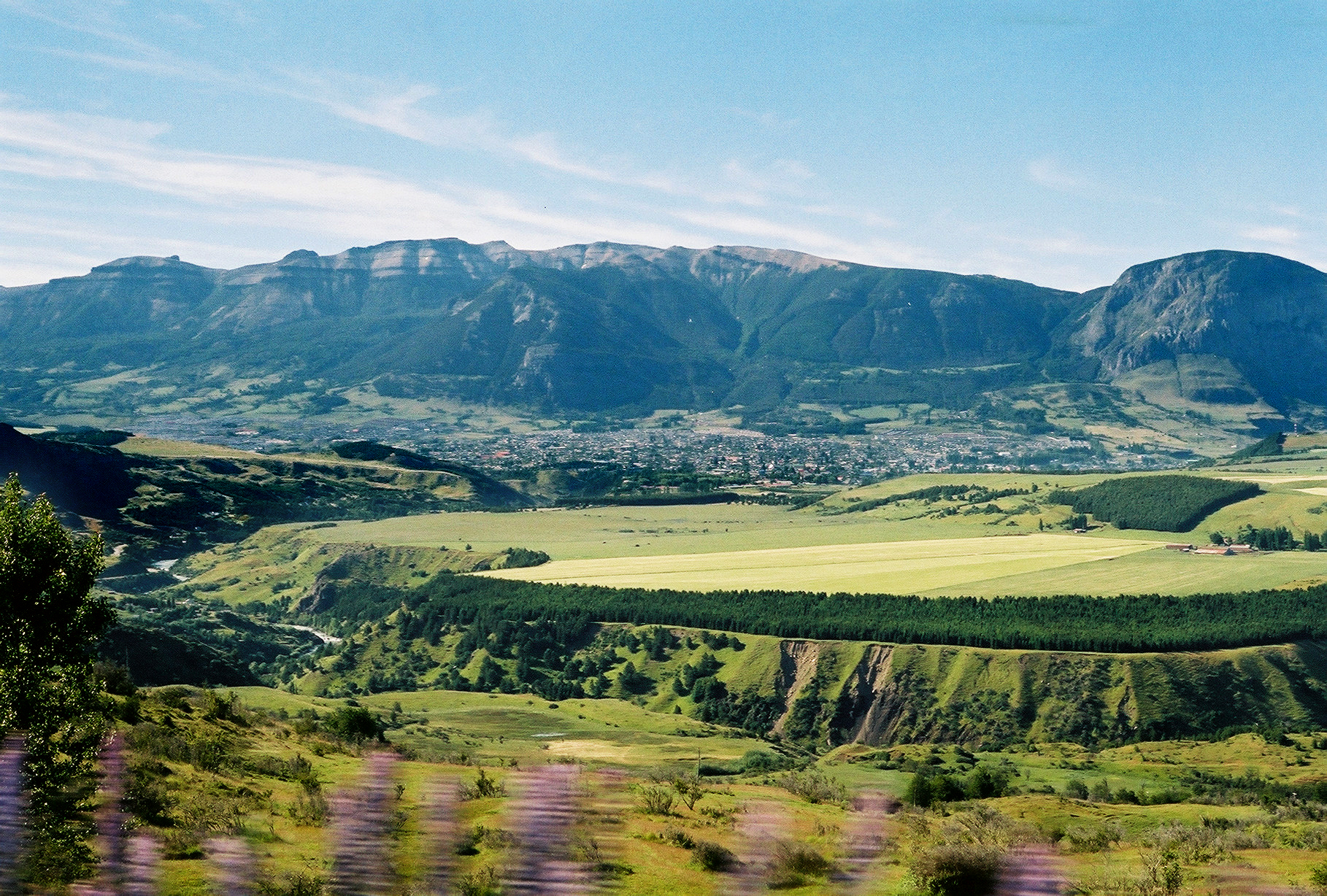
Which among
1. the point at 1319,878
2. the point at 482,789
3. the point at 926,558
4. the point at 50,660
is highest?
the point at 50,660

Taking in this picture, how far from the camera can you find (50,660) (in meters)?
32.0

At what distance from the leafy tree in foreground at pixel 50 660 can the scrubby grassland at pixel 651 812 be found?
228cm

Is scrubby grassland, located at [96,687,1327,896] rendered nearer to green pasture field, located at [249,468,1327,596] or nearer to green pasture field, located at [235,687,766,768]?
green pasture field, located at [235,687,766,768]

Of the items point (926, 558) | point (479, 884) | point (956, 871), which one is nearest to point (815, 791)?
point (956, 871)

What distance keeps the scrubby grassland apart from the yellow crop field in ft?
207

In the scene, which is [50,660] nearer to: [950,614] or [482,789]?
[482,789]

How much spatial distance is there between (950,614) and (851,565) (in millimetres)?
33817

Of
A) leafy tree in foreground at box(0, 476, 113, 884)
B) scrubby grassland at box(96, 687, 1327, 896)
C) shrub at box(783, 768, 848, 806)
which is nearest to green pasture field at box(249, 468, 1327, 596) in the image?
scrubby grassland at box(96, 687, 1327, 896)

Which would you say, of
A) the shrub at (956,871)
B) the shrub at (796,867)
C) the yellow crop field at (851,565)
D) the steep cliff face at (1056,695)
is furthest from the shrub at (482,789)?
the yellow crop field at (851,565)

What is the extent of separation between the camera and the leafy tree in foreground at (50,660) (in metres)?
29.7

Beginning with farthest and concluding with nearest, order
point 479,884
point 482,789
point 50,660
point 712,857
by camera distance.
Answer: point 482,789, point 712,857, point 50,660, point 479,884

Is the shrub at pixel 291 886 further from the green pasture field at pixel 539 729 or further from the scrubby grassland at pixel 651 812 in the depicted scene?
the green pasture field at pixel 539 729

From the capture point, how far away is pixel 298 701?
82.6 metres

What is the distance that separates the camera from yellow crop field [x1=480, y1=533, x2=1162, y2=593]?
13988 cm
